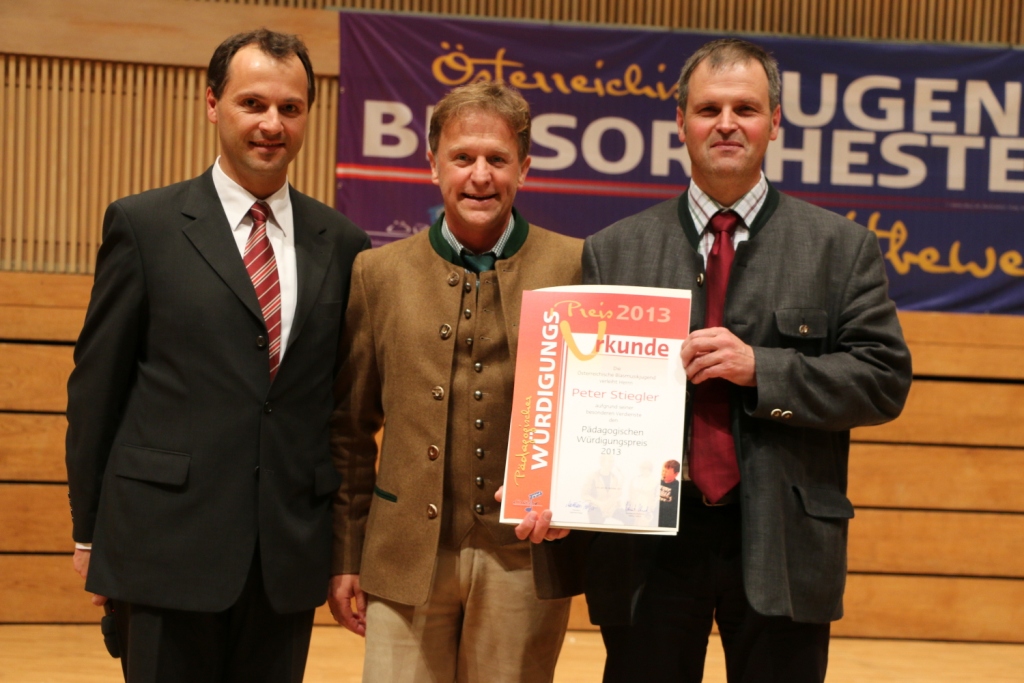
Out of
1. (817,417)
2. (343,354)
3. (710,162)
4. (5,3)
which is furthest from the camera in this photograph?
(5,3)

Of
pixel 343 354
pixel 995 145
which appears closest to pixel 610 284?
pixel 343 354

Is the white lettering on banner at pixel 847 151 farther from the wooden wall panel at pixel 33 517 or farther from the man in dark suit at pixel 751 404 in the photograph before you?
the wooden wall panel at pixel 33 517

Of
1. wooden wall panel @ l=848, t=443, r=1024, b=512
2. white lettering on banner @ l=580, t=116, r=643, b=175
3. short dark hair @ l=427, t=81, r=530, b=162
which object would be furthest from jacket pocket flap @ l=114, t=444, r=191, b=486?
wooden wall panel @ l=848, t=443, r=1024, b=512

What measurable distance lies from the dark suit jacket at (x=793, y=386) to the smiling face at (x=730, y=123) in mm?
93

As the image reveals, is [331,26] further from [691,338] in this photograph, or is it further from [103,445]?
[691,338]

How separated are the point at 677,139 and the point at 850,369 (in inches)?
104

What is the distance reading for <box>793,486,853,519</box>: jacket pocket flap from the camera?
61.7 inches

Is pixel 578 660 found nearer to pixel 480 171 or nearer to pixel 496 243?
pixel 496 243

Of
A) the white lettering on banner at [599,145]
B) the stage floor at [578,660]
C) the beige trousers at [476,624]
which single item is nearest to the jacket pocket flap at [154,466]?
the beige trousers at [476,624]

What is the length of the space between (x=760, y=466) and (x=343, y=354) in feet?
2.78

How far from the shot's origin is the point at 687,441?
64.3 inches

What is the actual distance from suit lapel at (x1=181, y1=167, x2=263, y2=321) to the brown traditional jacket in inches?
9.3

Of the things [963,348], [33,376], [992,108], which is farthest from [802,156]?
[33,376]

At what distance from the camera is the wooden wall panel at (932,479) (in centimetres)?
397
